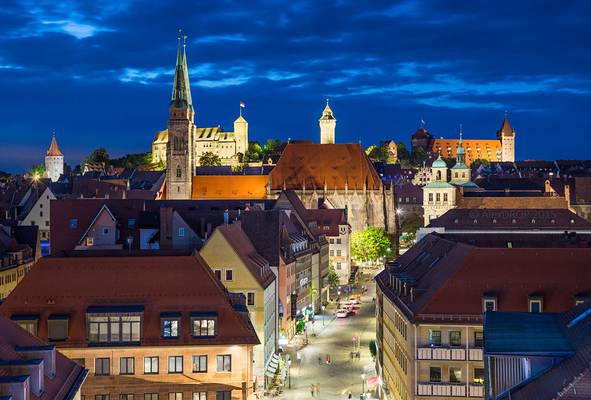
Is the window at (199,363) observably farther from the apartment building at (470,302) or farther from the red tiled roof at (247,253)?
the red tiled roof at (247,253)

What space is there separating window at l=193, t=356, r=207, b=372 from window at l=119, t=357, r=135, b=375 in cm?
350

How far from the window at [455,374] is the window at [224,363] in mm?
13696

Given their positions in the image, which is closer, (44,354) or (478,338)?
(44,354)

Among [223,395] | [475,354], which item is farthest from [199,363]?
[475,354]

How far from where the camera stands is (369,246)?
173625 mm

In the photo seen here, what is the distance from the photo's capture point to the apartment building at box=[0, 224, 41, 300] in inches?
4278

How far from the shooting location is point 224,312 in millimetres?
59812

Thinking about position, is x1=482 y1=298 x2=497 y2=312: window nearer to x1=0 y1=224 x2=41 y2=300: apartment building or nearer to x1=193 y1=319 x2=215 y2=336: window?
x1=193 y1=319 x2=215 y2=336: window

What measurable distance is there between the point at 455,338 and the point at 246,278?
2149cm

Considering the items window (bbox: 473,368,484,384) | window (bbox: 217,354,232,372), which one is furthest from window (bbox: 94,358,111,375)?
window (bbox: 473,368,484,384)

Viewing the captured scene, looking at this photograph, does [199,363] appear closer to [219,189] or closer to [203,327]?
[203,327]

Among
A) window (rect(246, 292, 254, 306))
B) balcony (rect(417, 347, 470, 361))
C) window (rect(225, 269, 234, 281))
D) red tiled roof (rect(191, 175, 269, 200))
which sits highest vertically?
red tiled roof (rect(191, 175, 269, 200))

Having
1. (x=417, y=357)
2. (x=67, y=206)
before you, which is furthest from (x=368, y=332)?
(x=417, y=357)

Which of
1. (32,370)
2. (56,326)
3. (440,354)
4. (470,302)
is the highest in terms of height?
(32,370)
